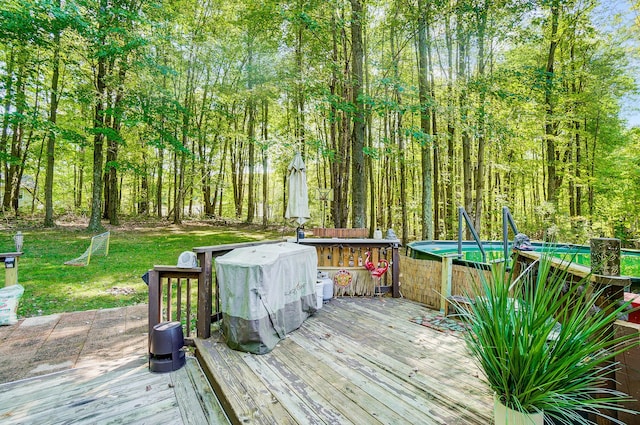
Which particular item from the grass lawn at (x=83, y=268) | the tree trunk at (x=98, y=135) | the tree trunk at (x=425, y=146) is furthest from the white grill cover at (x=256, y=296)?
the tree trunk at (x=98, y=135)

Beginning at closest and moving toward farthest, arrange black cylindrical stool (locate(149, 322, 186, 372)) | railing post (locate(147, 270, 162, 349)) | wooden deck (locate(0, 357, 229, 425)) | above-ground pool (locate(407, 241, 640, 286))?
wooden deck (locate(0, 357, 229, 425)), black cylindrical stool (locate(149, 322, 186, 372)), railing post (locate(147, 270, 162, 349)), above-ground pool (locate(407, 241, 640, 286))

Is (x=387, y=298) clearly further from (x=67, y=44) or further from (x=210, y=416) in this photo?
(x=67, y=44)

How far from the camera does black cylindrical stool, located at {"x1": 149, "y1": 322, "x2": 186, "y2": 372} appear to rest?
9.32ft

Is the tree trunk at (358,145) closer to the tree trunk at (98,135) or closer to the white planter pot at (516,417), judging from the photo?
the white planter pot at (516,417)

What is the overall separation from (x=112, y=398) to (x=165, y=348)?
51cm

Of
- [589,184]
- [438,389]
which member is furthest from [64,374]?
[589,184]

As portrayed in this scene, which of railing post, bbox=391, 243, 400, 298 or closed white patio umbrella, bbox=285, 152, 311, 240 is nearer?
railing post, bbox=391, 243, 400, 298

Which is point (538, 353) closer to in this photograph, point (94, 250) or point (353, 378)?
point (353, 378)

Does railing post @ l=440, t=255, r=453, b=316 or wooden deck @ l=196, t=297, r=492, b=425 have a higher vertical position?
railing post @ l=440, t=255, r=453, b=316

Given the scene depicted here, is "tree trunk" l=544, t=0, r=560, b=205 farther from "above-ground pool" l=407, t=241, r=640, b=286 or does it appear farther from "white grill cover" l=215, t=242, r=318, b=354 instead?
"white grill cover" l=215, t=242, r=318, b=354

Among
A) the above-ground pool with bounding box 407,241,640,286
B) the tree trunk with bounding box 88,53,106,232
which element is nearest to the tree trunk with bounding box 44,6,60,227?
the tree trunk with bounding box 88,53,106,232

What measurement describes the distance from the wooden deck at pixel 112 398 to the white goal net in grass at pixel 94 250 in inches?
203

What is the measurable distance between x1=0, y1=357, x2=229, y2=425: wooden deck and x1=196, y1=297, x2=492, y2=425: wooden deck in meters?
0.17

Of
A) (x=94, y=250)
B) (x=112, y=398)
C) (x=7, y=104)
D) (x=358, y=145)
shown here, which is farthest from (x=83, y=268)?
(x=7, y=104)
